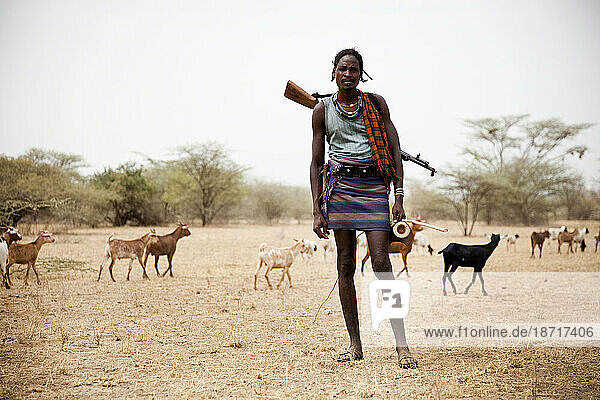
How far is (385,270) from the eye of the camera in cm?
370

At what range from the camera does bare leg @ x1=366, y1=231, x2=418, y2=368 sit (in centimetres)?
368

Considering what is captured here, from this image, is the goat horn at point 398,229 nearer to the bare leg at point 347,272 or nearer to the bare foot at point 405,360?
the bare leg at point 347,272

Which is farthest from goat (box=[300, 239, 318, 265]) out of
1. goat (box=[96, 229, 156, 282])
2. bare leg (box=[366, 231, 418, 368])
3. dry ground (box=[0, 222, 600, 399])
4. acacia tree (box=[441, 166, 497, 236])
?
acacia tree (box=[441, 166, 497, 236])

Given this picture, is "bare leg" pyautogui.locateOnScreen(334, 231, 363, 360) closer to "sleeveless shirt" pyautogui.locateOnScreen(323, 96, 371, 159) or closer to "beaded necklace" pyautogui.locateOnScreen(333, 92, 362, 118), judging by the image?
"sleeveless shirt" pyautogui.locateOnScreen(323, 96, 371, 159)

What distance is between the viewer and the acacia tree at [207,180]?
4109 centimetres

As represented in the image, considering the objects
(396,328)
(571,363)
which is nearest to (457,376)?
(396,328)

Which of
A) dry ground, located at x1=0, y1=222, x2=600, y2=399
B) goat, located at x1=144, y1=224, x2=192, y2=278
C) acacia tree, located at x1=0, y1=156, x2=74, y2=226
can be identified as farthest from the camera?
acacia tree, located at x1=0, y1=156, x2=74, y2=226

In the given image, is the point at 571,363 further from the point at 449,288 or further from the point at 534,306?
the point at 449,288

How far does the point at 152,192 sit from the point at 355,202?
113 feet

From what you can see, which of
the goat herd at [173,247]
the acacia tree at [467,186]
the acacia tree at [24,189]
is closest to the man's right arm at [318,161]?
the goat herd at [173,247]

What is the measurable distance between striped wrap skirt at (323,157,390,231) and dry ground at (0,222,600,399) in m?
1.00

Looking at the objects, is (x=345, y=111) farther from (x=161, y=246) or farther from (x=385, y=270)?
(x=161, y=246)

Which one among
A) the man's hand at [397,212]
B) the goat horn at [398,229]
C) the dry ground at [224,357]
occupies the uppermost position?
the man's hand at [397,212]

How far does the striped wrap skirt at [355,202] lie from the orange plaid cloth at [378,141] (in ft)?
0.23
